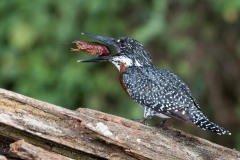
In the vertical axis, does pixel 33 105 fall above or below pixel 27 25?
below

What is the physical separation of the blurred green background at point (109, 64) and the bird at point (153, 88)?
2327 mm

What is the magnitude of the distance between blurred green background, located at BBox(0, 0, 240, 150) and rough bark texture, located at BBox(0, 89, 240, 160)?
3.49 meters

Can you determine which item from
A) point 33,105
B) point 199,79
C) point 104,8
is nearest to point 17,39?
point 104,8

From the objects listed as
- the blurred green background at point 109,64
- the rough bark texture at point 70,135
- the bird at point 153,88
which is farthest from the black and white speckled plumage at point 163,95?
the blurred green background at point 109,64

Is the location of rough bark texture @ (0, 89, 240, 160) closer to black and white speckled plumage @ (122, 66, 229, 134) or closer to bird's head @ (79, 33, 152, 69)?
black and white speckled plumage @ (122, 66, 229, 134)

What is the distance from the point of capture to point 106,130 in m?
5.46

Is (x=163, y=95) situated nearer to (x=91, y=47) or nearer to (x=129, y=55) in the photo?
(x=129, y=55)

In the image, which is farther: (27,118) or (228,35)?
(228,35)

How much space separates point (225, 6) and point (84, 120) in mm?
3760

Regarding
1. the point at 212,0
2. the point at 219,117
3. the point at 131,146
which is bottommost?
the point at 131,146

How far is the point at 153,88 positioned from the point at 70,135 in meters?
1.33

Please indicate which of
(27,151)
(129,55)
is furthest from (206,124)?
(27,151)

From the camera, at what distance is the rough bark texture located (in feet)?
17.3

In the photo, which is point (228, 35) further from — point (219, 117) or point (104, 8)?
point (104, 8)
